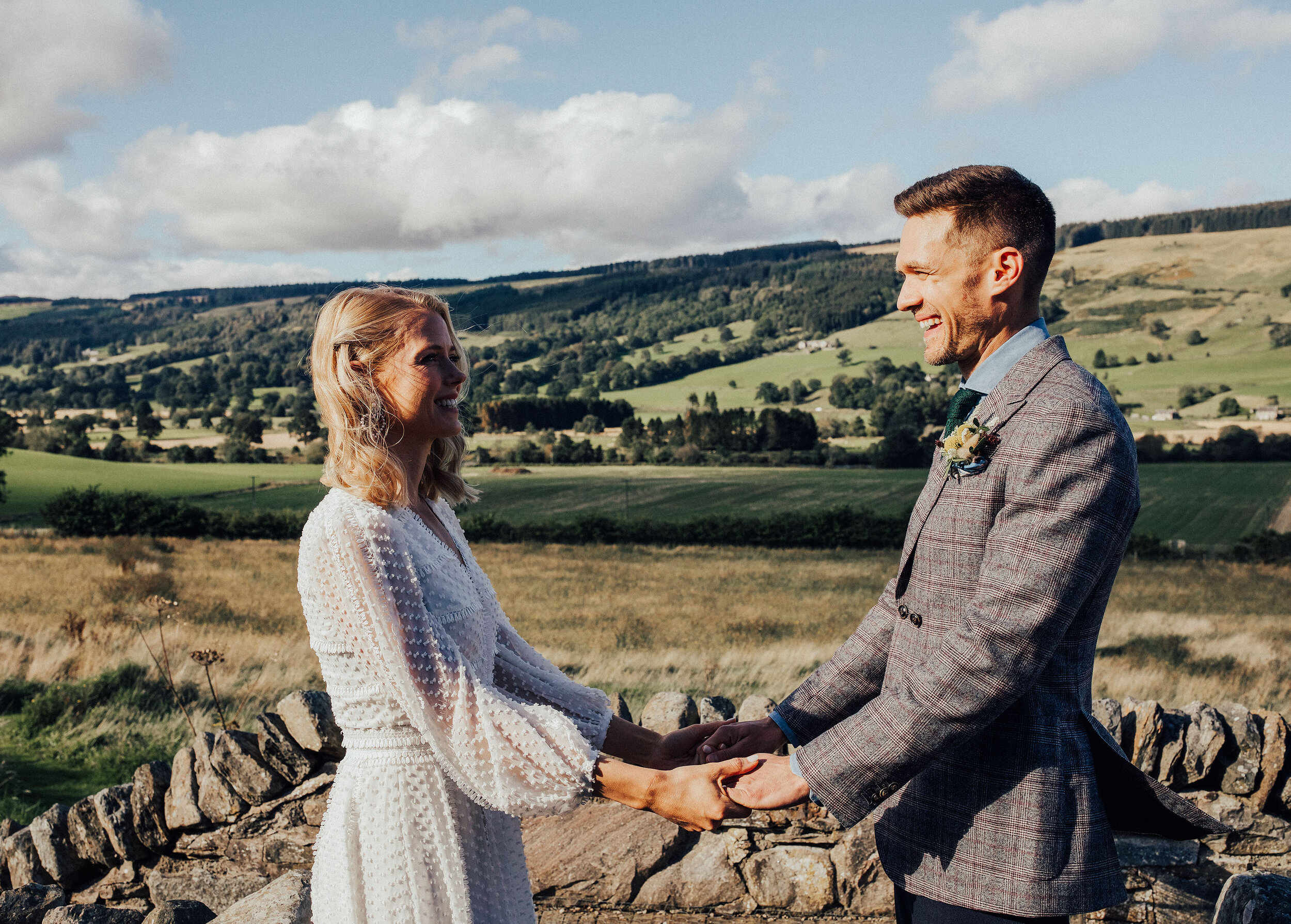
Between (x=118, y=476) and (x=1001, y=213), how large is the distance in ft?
209

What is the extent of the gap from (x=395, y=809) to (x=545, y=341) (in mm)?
132804

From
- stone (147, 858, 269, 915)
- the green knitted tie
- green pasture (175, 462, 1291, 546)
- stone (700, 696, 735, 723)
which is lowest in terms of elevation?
green pasture (175, 462, 1291, 546)

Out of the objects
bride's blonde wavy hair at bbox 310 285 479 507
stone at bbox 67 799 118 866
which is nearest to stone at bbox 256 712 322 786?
stone at bbox 67 799 118 866

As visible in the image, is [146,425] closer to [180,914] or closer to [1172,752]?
[180,914]

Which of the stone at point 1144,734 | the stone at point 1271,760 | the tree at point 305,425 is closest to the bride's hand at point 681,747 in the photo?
the stone at point 1144,734

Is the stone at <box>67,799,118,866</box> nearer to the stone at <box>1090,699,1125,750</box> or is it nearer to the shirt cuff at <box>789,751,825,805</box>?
the shirt cuff at <box>789,751,825,805</box>

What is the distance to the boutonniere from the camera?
2072 millimetres

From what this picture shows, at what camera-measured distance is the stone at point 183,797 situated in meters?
4.66

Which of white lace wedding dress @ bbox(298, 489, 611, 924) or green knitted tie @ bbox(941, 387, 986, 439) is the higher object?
green knitted tie @ bbox(941, 387, 986, 439)

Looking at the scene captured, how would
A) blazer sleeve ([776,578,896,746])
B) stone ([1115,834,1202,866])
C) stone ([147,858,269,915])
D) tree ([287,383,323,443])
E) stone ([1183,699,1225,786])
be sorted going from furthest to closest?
tree ([287,383,323,443]), stone ([147,858,269,915]), stone ([1183,699,1225,786]), stone ([1115,834,1202,866]), blazer sleeve ([776,578,896,746])

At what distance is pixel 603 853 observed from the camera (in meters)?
4.48

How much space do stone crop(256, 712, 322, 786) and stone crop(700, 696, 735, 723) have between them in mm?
2020

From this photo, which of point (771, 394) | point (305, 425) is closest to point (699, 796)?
point (305, 425)

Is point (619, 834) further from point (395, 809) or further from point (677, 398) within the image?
point (677, 398)
